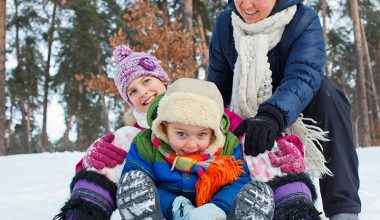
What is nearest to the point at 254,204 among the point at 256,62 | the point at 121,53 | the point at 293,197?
the point at 293,197

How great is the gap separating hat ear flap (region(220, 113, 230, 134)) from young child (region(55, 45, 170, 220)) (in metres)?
0.46

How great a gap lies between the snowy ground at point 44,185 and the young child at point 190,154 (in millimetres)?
1092

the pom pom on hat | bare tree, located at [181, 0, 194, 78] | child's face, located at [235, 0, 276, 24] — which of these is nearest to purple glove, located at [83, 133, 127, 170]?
the pom pom on hat

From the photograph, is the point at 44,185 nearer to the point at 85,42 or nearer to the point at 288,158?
the point at 288,158

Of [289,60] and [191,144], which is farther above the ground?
[289,60]

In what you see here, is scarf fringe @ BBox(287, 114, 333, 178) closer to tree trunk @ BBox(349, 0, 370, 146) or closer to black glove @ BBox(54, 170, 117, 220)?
black glove @ BBox(54, 170, 117, 220)

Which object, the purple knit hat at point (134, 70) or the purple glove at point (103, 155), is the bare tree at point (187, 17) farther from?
the purple glove at point (103, 155)

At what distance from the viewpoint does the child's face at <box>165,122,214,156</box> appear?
1.96m

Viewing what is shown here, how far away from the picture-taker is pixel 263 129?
185cm

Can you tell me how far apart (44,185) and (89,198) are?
3.07m

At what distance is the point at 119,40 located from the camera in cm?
1059

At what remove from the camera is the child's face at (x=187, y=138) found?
6.43ft

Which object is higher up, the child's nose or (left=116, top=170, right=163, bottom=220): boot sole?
the child's nose

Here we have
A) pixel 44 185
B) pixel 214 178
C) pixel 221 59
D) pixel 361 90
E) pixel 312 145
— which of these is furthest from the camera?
pixel 361 90
